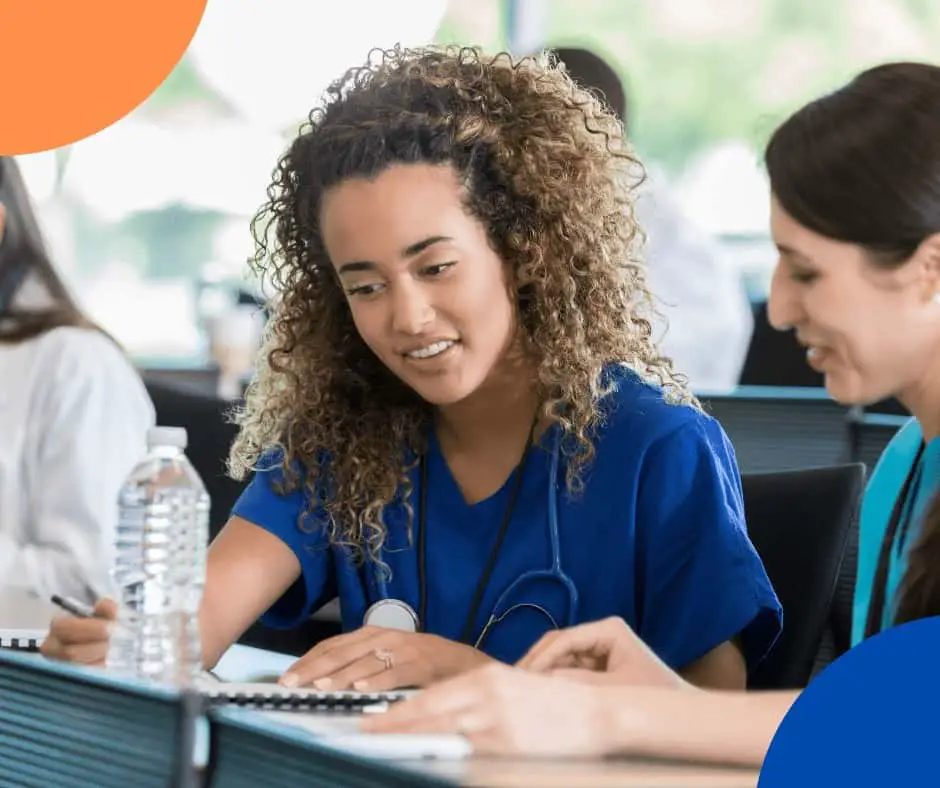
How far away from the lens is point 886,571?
5.14ft

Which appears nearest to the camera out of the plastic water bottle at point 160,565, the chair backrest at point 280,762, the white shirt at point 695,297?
the chair backrest at point 280,762

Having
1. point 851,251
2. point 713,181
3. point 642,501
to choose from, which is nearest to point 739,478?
point 642,501

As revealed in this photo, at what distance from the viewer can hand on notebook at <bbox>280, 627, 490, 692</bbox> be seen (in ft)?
4.50

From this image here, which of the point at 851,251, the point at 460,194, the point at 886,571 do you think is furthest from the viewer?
the point at 460,194

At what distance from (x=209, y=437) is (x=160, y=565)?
0.76 m

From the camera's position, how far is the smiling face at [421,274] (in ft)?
5.35

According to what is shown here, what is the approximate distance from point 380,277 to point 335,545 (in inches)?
12.3

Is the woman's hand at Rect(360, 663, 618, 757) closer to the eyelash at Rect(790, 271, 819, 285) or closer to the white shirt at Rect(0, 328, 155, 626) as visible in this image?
the eyelash at Rect(790, 271, 819, 285)

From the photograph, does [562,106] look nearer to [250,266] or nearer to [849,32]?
[250,266]

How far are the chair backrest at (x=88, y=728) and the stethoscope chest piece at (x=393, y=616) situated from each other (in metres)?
0.48

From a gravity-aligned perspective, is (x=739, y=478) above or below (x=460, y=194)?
below

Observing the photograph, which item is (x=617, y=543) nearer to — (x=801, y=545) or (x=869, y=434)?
(x=801, y=545)

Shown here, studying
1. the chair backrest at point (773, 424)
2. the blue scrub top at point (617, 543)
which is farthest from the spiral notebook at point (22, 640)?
the chair backrest at point (773, 424)

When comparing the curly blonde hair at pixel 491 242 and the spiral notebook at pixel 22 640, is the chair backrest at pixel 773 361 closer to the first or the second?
the curly blonde hair at pixel 491 242
